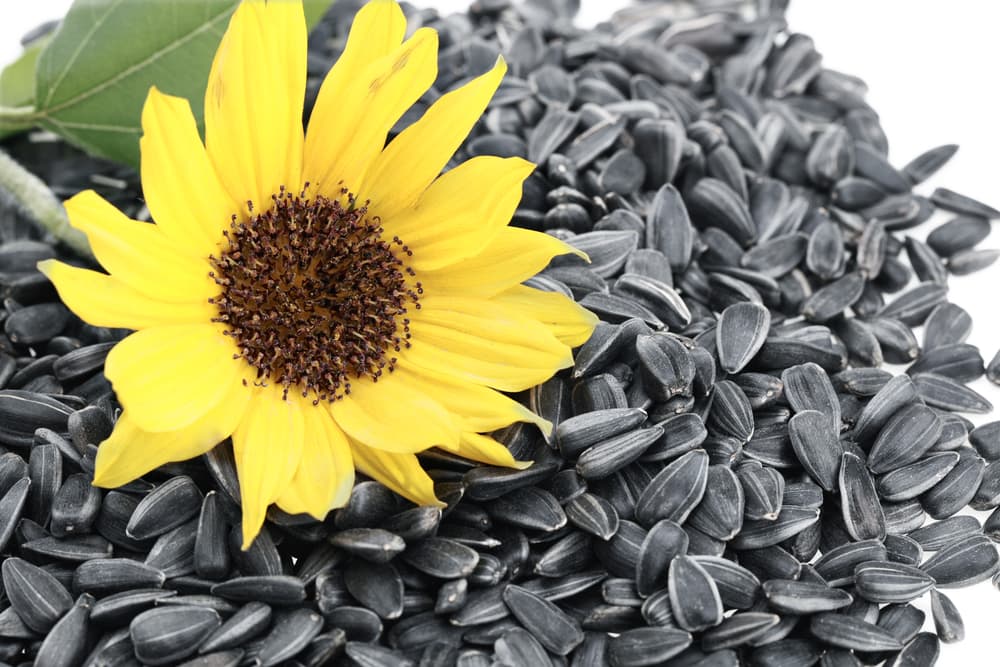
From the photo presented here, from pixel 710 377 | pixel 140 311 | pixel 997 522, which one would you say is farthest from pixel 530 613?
pixel 997 522

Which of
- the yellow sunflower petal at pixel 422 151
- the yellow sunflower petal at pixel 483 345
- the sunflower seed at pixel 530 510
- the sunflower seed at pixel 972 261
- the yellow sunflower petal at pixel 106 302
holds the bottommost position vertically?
the sunflower seed at pixel 530 510

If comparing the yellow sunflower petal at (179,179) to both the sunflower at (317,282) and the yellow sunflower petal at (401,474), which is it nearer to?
the sunflower at (317,282)

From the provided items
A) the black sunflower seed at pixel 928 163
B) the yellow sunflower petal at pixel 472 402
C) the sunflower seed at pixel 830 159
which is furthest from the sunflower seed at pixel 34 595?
the black sunflower seed at pixel 928 163

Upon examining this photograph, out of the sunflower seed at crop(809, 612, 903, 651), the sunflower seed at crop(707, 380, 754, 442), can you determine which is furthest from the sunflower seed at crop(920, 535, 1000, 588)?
the sunflower seed at crop(707, 380, 754, 442)

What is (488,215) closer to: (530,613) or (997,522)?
(530,613)

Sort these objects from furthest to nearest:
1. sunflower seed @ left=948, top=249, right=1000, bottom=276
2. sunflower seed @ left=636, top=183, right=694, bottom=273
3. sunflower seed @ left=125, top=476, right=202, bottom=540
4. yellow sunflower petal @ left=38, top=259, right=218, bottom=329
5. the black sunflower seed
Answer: the black sunflower seed < sunflower seed @ left=948, top=249, right=1000, bottom=276 < sunflower seed @ left=636, top=183, right=694, bottom=273 < sunflower seed @ left=125, top=476, right=202, bottom=540 < yellow sunflower petal @ left=38, top=259, right=218, bottom=329

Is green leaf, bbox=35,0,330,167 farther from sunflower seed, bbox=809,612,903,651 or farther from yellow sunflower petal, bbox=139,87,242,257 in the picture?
sunflower seed, bbox=809,612,903,651
